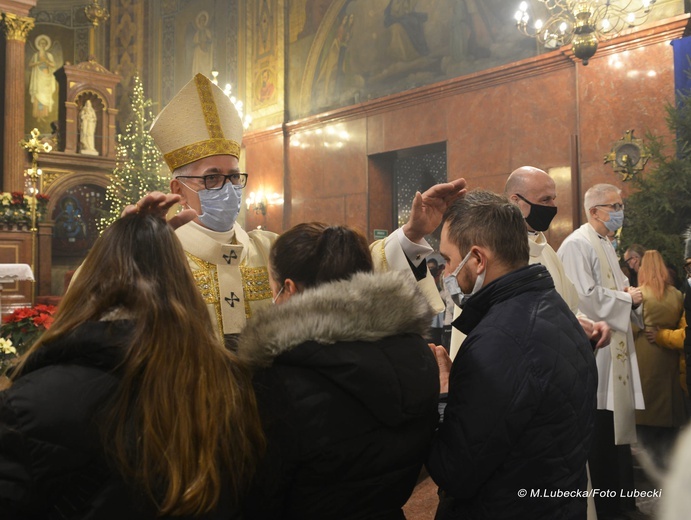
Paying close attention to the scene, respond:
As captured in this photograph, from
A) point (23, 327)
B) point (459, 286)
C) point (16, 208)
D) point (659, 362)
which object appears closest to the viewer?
point (459, 286)

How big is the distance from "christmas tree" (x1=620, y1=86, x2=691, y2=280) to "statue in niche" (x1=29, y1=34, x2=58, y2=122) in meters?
14.2

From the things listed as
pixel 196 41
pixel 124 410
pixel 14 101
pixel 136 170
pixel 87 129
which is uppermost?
pixel 196 41

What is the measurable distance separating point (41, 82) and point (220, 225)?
1538 cm

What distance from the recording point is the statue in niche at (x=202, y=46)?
1514cm

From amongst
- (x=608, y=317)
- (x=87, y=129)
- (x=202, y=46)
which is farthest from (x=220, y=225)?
(x=87, y=129)

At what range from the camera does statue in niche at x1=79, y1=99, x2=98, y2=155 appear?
15.7 meters

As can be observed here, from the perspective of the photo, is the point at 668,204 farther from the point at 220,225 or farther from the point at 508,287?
the point at 508,287

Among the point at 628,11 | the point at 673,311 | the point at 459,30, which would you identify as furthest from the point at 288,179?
the point at 673,311

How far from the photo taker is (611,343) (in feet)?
14.6

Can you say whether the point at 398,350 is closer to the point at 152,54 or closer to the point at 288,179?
the point at 288,179

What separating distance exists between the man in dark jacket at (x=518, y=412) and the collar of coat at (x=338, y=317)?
0.23 metres

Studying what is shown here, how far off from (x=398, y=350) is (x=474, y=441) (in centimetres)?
33

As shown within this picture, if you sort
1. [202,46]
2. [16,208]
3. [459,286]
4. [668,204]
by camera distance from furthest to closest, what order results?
[202,46]
[16,208]
[668,204]
[459,286]

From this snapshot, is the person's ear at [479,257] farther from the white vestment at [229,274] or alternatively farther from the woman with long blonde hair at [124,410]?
the woman with long blonde hair at [124,410]
